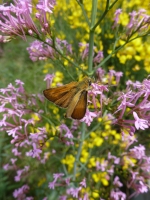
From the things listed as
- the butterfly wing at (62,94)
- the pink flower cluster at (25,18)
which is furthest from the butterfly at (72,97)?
the pink flower cluster at (25,18)

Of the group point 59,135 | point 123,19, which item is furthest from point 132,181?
point 123,19

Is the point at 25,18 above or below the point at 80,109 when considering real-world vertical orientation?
above

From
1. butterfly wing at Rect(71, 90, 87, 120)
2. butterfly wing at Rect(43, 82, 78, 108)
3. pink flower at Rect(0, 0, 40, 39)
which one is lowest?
butterfly wing at Rect(71, 90, 87, 120)

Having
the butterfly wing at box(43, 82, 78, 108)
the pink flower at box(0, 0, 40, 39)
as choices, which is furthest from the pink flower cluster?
the butterfly wing at box(43, 82, 78, 108)

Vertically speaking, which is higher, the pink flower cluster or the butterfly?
the pink flower cluster

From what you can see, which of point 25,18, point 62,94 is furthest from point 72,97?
point 25,18

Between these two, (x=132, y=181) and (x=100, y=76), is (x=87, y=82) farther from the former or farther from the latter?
(x=132, y=181)

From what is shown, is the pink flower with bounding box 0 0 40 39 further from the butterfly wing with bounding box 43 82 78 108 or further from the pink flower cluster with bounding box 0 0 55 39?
the butterfly wing with bounding box 43 82 78 108

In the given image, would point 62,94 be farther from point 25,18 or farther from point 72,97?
point 25,18
